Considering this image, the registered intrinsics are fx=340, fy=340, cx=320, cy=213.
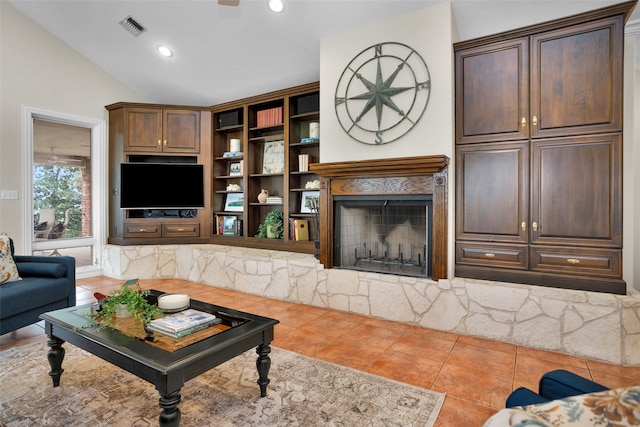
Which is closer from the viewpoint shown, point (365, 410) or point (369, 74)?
point (365, 410)

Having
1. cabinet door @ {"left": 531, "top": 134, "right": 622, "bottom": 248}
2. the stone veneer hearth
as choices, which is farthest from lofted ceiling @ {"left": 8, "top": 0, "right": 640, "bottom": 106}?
the stone veneer hearth

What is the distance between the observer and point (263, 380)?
75.6 inches

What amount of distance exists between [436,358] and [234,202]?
3710 mm

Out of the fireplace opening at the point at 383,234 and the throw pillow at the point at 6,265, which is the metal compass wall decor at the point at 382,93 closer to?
the fireplace opening at the point at 383,234

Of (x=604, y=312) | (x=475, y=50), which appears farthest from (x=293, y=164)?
(x=604, y=312)

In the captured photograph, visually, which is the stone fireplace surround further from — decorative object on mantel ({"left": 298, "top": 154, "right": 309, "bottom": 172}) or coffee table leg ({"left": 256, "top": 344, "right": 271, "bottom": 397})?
coffee table leg ({"left": 256, "top": 344, "right": 271, "bottom": 397})

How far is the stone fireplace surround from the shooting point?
2449mm

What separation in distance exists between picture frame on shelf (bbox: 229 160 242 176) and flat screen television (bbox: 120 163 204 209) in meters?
0.43

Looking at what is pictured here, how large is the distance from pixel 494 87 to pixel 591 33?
2.39 feet

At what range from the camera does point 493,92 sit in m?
2.96

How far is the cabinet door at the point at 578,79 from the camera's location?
100 inches

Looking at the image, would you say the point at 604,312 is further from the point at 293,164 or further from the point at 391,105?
the point at 293,164

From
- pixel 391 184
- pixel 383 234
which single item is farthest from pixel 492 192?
pixel 383 234

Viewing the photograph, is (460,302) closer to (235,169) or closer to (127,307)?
(127,307)
